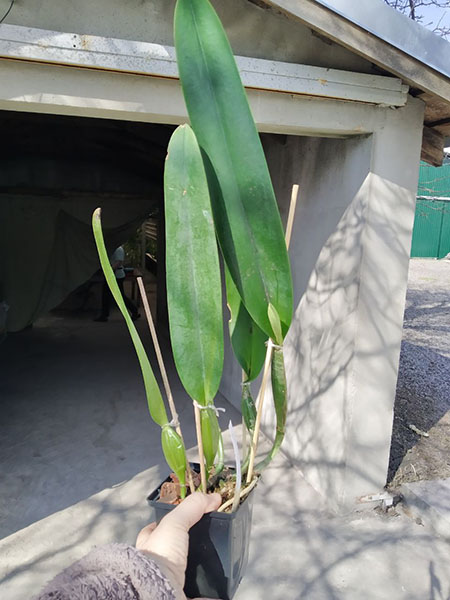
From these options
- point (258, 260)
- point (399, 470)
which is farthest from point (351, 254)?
point (258, 260)

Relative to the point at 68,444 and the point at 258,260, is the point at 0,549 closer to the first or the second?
the point at 68,444

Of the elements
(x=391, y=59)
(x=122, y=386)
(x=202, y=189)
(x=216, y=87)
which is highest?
(x=391, y=59)

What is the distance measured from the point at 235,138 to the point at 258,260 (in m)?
0.25

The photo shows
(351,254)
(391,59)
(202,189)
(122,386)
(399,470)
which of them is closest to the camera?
(202,189)

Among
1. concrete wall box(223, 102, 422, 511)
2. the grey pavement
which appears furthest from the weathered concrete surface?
concrete wall box(223, 102, 422, 511)

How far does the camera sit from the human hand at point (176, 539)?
93cm

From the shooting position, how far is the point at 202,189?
0.92 meters

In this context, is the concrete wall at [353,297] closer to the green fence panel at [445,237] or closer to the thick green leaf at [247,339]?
the thick green leaf at [247,339]

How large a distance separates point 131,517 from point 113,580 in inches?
89.3

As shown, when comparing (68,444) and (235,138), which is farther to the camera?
(68,444)

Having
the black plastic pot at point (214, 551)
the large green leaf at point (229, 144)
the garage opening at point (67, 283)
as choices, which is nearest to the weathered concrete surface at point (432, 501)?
the garage opening at point (67, 283)

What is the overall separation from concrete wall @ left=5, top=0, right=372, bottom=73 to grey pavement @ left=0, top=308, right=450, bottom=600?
2.61 metres

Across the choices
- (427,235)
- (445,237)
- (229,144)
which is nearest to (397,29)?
(229,144)

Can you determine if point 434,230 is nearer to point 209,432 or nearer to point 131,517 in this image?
point 131,517
